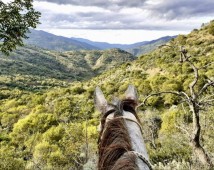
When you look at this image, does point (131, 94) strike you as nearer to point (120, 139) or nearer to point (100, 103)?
point (100, 103)

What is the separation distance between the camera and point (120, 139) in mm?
1716

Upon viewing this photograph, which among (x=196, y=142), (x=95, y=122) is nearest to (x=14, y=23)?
(x=196, y=142)

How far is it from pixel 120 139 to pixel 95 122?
1239 inches

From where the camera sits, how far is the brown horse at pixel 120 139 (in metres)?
1.57

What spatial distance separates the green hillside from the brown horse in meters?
5.90

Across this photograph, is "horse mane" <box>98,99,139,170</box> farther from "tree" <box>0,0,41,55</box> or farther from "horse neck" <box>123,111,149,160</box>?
"tree" <box>0,0,41,55</box>

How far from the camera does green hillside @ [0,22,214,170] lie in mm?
14485

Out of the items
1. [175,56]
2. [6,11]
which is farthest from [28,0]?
[175,56]

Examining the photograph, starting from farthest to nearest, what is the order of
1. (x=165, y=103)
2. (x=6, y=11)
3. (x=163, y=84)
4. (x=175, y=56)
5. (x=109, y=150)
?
1. (x=175, y=56)
2. (x=163, y=84)
3. (x=165, y=103)
4. (x=6, y=11)
5. (x=109, y=150)

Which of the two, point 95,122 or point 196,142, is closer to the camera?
point 196,142

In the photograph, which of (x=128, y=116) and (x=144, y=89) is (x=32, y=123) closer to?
(x=144, y=89)

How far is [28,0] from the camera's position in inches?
406

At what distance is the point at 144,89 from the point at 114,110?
123ft

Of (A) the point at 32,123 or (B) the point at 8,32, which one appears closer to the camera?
(B) the point at 8,32
